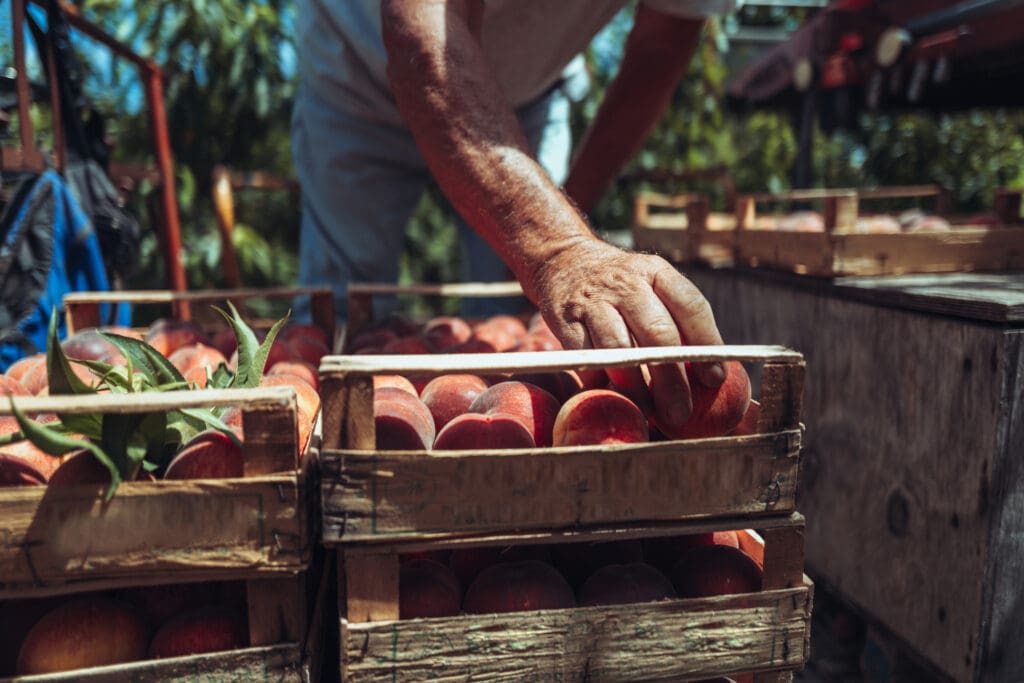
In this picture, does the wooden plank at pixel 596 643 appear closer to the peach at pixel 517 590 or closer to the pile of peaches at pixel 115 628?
the peach at pixel 517 590

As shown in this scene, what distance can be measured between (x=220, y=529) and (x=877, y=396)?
6.20 ft

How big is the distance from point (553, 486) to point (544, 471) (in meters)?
0.03

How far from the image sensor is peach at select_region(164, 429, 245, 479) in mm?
1082

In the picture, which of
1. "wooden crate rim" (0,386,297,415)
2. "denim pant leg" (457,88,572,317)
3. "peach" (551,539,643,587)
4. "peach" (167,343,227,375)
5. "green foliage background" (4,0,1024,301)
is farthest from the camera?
"green foliage background" (4,0,1024,301)

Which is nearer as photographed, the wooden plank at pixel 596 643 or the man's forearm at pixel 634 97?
the wooden plank at pixel 596 643

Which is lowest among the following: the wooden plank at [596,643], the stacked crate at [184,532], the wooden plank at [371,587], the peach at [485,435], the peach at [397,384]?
the wooden plank at [596,643]

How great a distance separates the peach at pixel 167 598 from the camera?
46.2 inches

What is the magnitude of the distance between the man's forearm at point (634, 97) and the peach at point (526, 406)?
1.58 metres

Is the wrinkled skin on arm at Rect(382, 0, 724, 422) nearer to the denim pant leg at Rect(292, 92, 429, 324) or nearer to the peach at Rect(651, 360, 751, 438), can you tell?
the peach at Rect(651, 360, 751, 438)

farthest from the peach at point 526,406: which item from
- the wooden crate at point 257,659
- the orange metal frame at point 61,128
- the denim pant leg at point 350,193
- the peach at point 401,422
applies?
the denim pant leg at point 350,193

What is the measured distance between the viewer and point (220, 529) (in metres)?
1.03

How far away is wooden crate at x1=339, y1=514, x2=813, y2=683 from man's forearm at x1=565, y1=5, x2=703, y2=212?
189 centimetres

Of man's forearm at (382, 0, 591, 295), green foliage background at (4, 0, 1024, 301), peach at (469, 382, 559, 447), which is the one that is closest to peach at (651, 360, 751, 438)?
peach at (469, 382, 559, 447)

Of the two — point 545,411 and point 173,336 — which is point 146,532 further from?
point 173,336
